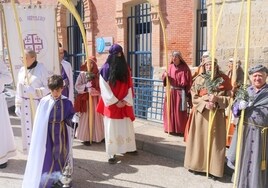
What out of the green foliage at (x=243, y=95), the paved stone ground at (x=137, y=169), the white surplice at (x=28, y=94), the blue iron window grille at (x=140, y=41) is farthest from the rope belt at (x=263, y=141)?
the blue iron window grille at (x=140, y=41)

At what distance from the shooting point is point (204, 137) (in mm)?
5148

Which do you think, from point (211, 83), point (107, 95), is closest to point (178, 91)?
point (107, 95)

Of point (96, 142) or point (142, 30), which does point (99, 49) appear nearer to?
point (142, 30)

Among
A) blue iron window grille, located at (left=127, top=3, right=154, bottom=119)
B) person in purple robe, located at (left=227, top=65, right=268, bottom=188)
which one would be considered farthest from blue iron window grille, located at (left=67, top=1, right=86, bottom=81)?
person in purple robe, located at (left=227, top=65, right=268, bottom=188)

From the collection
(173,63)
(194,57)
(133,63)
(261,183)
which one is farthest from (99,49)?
(261,183)

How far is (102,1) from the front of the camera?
45.4 ft

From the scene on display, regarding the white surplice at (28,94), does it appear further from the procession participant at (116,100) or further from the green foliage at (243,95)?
the green foliage at (243,95)

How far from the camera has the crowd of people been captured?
417 centimetres

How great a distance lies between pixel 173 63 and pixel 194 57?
378 cm

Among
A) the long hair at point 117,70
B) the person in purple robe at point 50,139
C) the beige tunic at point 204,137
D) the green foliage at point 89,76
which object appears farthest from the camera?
the green foliage at point 89,76

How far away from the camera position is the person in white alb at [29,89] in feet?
17.0

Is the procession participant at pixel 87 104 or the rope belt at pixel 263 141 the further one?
the procession participant at pixel 87 104

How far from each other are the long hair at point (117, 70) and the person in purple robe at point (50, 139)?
4.00 ft

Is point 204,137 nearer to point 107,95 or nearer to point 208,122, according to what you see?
point 208,122
